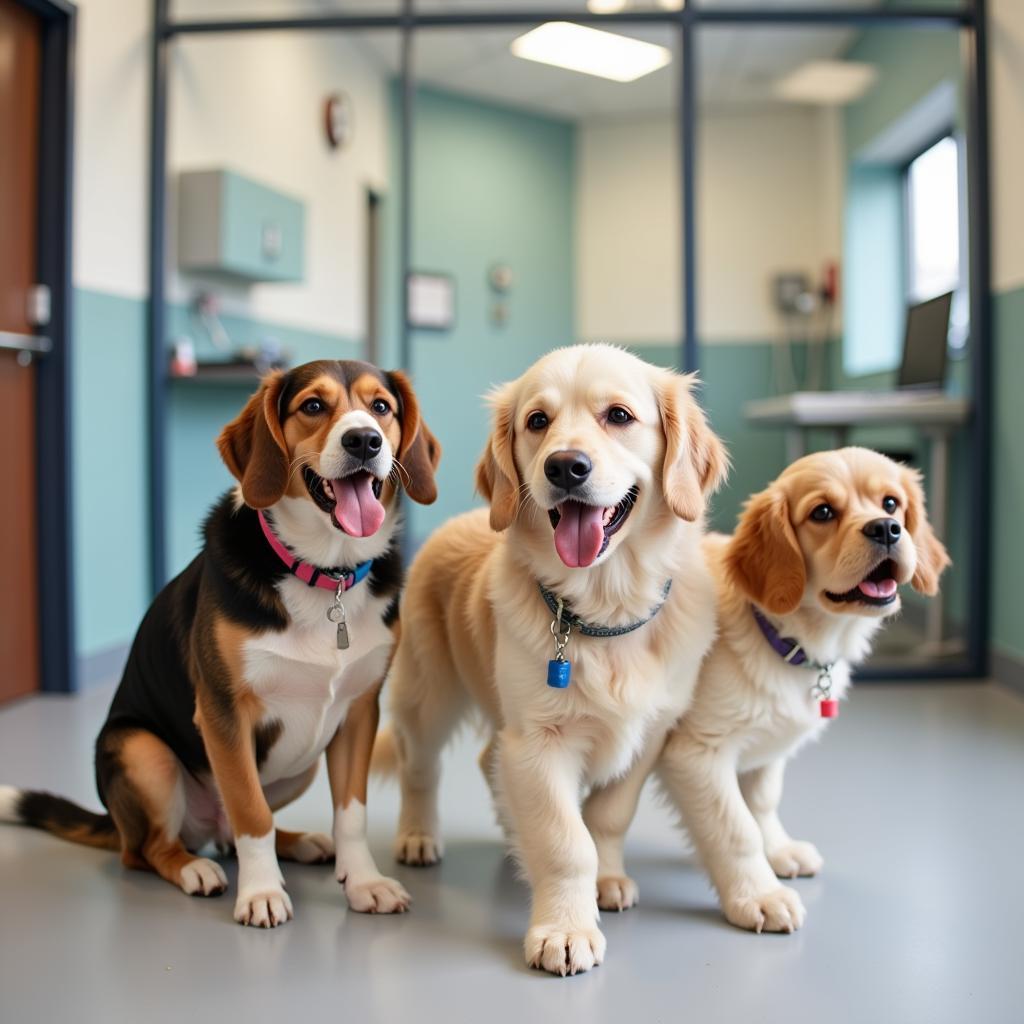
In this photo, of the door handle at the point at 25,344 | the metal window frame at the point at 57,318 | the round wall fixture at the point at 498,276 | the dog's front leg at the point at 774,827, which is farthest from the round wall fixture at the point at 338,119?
the dog's front leg at the point at 774,827

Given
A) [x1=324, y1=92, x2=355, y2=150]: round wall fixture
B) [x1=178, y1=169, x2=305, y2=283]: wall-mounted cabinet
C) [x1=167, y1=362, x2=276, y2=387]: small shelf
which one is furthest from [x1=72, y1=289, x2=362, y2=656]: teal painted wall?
[x1=324, y1=92, x2=355, y2=150]: round wall fixture

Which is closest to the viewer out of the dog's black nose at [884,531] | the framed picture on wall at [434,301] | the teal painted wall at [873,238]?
the dog's black nose at [884,531]

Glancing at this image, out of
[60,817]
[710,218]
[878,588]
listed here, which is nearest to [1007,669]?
[878,588]

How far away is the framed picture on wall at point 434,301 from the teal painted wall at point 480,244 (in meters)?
0.07

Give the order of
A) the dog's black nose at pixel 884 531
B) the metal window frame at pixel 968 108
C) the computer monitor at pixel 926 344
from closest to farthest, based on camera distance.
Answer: the dog's black nose at pixel 884 531, the computer monitor at pixel 926 344, the metal window frame at pixel 968 108

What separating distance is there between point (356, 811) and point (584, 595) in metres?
0.62

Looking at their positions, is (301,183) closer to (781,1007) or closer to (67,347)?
(67,347)

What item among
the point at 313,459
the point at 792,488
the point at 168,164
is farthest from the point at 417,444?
the point at 168,164

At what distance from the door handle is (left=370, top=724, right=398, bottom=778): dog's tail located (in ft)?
7.01

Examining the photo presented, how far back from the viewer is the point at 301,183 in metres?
6.31

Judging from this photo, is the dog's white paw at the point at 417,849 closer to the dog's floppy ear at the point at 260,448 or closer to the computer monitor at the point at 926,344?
the dog's floppy ear at the point at 260,448

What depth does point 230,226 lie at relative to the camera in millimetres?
4707

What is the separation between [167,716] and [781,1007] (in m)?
1.24

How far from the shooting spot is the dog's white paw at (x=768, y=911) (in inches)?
75.4
